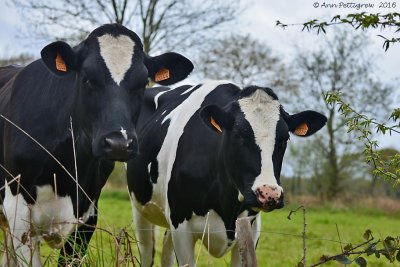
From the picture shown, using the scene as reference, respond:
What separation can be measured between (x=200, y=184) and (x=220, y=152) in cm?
35

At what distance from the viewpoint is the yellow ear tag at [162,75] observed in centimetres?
517

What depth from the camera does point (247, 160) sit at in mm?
5047

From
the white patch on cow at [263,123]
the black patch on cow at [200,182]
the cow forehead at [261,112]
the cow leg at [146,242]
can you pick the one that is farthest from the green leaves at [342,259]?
the cow leg at [146,242]

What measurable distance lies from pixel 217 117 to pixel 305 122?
0.75 m

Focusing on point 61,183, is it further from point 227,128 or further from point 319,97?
point 319,97

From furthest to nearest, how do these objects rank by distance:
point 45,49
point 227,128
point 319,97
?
point 319,97, point 227,128, point 45,49

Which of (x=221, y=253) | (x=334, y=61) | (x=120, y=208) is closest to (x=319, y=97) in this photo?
(x=334, y=61)

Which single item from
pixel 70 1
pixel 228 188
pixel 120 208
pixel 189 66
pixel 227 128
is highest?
pixel 70 1

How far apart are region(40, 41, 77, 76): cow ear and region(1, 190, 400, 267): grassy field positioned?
1086 millimetres

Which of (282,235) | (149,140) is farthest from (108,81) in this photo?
(282,235)

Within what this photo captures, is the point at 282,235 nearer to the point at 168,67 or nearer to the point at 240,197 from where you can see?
the point at 240,197

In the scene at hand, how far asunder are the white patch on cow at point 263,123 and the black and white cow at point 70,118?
0.58 m

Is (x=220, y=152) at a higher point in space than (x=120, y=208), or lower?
higher

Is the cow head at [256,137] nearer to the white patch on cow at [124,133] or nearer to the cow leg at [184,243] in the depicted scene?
the cow leg at [184,243]
